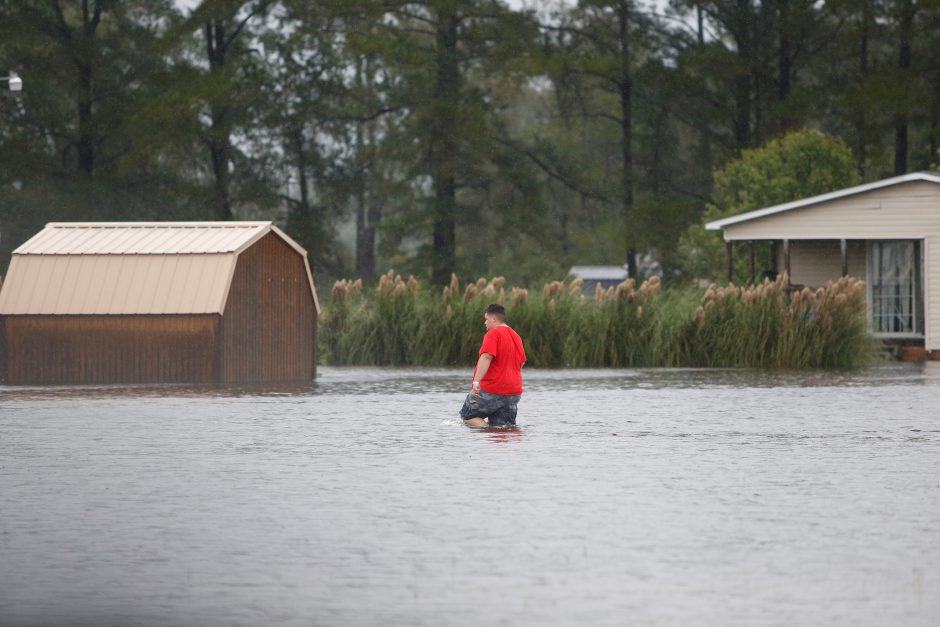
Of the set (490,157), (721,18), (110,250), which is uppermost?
(721,18)

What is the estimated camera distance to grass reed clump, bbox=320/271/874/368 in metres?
33.6

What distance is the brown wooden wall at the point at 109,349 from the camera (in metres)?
28.2

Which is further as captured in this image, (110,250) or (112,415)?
(110,250)

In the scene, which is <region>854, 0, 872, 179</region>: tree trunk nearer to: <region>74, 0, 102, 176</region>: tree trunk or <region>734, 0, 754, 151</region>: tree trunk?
<region>734, 0, 754, 151</region>: tree trunk

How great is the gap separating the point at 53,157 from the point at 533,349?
1018 inches

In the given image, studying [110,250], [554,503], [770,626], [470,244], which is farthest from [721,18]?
[770,626]

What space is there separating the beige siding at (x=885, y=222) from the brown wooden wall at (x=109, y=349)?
1770 cm

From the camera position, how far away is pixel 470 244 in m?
63.0

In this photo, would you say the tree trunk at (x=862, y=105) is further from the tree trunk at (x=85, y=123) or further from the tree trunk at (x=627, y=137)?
the tree trunk at (x=85, y=123)

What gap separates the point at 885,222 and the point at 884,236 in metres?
0.35

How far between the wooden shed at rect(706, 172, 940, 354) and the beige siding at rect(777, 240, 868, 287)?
4cm

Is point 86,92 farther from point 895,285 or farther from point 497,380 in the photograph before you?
point 497,380

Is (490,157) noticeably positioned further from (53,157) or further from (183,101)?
(53,157)

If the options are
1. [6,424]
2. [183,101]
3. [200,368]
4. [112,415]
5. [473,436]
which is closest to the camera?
[473,436]
